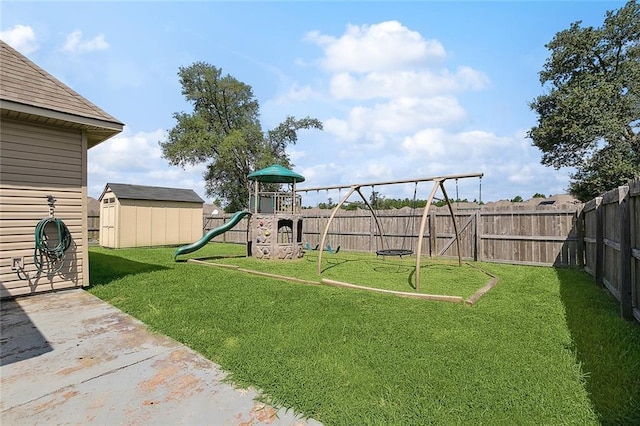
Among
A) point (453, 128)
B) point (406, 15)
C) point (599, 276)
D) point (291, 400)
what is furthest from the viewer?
point (453, 128)

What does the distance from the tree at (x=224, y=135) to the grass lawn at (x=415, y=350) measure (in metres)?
17.4

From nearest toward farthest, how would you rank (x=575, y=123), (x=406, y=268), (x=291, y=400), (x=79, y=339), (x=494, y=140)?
(x=291, y=400)
(x=79, y=339)
(x=406, y=268)
(x=575, y=123)
(x=494, y=140)

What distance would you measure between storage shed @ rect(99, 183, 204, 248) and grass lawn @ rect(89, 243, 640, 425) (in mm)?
10557

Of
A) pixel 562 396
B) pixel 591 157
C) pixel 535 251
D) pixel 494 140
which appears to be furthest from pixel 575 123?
pixel 562 396

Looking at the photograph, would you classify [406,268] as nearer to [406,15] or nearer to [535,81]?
[406,15]

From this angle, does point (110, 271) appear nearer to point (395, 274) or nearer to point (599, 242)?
point (395, 274)

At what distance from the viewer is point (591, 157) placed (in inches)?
530

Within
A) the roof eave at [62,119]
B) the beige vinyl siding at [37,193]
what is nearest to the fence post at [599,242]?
the roof eave at [62,119]

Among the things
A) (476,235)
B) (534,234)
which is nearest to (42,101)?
(476,235)

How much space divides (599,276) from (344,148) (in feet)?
42.3

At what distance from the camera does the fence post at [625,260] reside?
369 centimetres

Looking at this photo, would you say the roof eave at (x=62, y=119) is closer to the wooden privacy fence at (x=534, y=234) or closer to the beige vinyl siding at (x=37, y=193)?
the beige vinyl siding at (x=37, y=193)

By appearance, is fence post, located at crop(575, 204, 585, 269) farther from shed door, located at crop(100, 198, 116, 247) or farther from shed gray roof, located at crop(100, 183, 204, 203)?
shed door, located at crop(100, 198, 116, 247)

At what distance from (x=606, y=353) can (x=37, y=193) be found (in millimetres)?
7637
